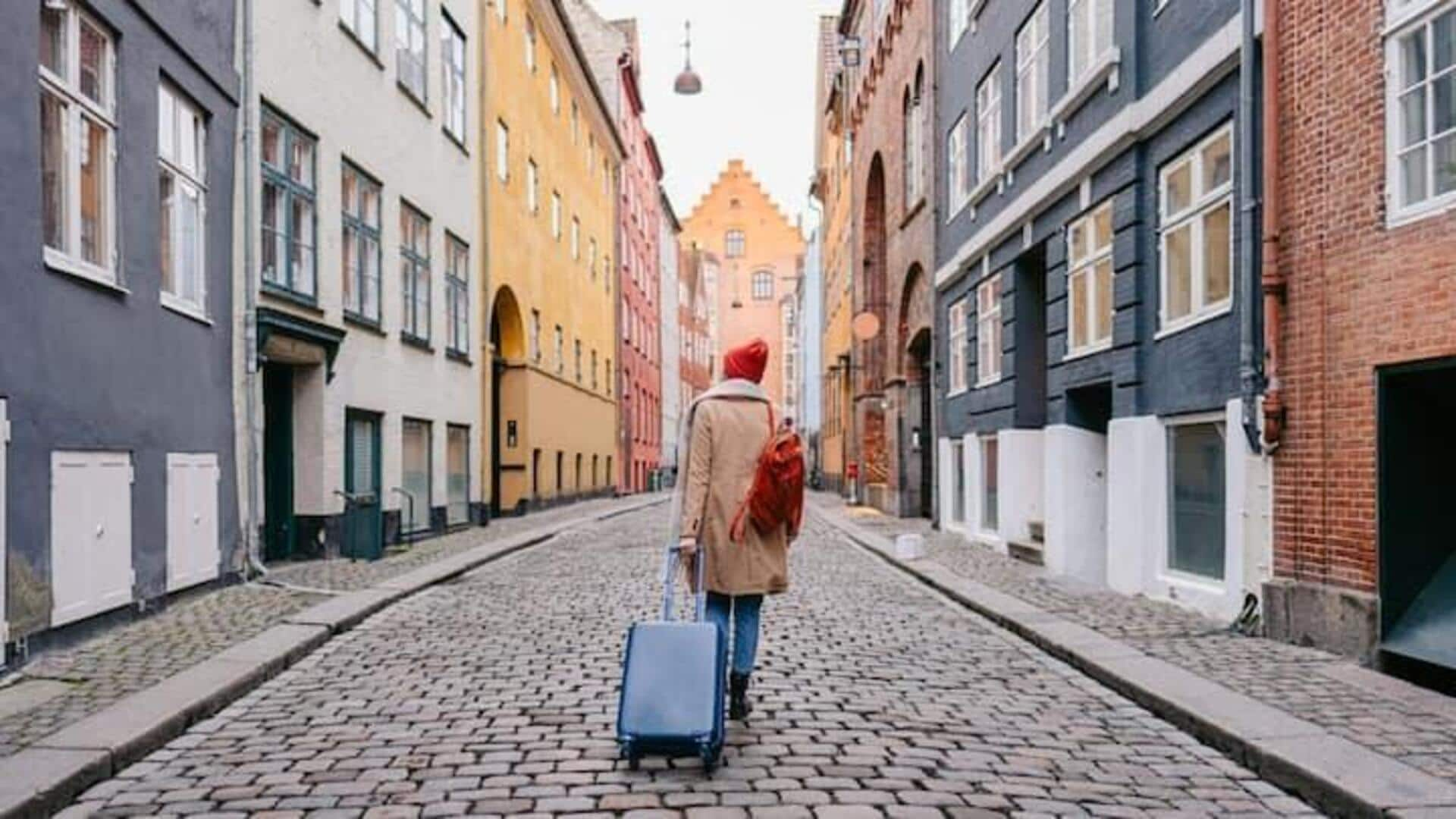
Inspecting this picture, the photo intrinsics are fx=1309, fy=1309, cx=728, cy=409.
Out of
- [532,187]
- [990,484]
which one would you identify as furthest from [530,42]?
[990,484]

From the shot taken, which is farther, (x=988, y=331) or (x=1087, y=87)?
(x=988, y=331)

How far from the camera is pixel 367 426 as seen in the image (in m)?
17.1

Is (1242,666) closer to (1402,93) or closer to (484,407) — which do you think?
(1402,93)

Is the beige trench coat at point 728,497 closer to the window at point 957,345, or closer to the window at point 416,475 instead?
the window at point 416,475

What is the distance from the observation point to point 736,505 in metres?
6.20

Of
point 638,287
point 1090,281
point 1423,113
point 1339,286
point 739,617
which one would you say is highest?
point 638,287

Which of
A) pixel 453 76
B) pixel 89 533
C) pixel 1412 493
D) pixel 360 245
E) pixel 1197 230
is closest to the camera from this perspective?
pixel 1412 493

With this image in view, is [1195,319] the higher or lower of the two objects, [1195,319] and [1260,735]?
the higher

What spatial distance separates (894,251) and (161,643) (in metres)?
21.7

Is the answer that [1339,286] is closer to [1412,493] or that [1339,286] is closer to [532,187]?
[1412,493]

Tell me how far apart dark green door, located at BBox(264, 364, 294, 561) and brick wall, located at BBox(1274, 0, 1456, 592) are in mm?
10634

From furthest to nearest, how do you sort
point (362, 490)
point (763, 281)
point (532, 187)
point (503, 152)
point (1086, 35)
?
1. point (763, 281)
2. point (532, 187)
3. point (503, 152)
4. point (362, 490)
5. point (1086, 35)

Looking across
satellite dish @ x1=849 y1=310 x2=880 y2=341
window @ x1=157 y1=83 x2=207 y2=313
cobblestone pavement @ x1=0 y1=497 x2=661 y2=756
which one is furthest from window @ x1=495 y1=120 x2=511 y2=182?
window @ x1=157 y1=83 x2=207 y2=313

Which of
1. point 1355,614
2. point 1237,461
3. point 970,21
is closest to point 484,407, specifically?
point 970,21
